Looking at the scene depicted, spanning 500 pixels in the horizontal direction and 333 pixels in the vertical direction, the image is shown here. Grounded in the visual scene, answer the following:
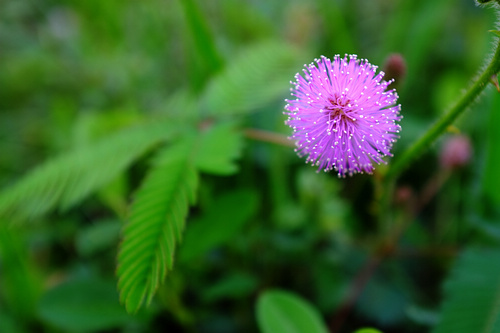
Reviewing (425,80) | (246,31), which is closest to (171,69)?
(246,31)

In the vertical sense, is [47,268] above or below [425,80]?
below

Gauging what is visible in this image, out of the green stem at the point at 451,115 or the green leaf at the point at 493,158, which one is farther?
the green leaf at the point at 493,158

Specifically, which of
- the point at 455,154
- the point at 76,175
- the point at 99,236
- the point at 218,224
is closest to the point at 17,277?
the point at 99,236

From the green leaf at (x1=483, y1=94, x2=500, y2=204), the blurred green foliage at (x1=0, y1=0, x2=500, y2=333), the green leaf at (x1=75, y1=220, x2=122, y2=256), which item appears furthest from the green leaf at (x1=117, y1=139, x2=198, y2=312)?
the green leaf at (x1=483, y1=94, x2=500, y2=204)

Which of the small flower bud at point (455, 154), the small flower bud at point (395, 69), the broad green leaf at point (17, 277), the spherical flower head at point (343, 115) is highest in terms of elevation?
the small flower bud at point (395, 69)

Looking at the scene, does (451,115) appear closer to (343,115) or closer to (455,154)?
(343,115)

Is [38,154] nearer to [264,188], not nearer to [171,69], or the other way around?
[171,69]

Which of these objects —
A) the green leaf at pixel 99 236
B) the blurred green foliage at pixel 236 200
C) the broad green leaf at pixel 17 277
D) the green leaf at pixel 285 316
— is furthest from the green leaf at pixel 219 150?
the broad green leaf at pixel 17 277

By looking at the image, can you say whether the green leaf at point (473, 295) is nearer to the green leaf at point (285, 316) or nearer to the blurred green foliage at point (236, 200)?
the blurred green foliage at point (236, 200)
